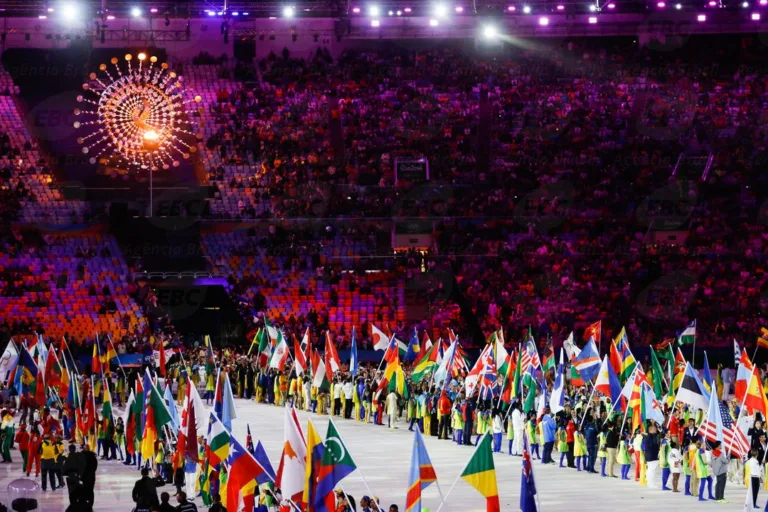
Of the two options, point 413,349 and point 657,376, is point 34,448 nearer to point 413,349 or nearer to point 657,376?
point 413,349

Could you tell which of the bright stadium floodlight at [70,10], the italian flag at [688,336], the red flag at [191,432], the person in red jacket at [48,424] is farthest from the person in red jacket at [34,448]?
the bright stadium floodlight at [70,10]

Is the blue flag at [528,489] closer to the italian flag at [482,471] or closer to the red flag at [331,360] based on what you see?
the italian flag at [482,471]

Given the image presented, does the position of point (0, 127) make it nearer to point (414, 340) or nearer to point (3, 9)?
point (3, 9)

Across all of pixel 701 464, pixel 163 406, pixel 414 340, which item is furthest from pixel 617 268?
pixel 163 406

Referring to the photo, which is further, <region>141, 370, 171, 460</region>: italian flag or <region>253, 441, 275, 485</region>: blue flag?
<region>141, 370, 171, 460</region>: italian flag

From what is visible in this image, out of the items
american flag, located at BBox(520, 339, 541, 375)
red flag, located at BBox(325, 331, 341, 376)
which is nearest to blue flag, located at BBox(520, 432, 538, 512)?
american flag, located at BBox(520, 339, 541, 375)

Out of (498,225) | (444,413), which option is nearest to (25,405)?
(444,413)

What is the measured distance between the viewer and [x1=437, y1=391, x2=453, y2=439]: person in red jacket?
2798 centimetres

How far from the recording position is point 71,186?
4769 cm

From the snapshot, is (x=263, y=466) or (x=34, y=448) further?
(x=34, y=448)

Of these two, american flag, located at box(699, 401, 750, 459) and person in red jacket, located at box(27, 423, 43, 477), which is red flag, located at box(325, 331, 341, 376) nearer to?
person in red jacket, located at box(27, 423, 43, 477)

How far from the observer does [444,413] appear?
92.0 feet

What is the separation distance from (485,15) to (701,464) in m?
30.4

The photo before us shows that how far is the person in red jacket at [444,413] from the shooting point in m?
28.0
